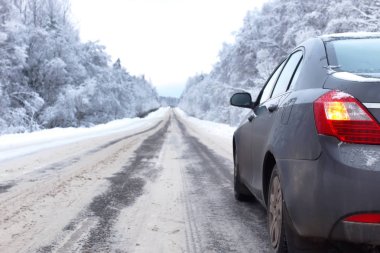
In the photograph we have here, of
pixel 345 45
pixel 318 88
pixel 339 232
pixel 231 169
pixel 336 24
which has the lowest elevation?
pixel 231 169

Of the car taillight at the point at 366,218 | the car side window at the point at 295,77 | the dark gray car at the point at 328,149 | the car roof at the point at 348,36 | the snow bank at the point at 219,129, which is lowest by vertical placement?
the snow bank at the point at 219,129

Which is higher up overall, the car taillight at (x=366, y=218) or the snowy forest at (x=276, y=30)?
the snowy forest at (x=276, y=30)

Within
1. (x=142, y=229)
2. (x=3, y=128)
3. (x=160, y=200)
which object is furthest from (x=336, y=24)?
(x=3, y=128)

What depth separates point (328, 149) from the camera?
2.49 m

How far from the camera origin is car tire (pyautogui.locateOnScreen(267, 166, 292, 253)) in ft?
9.96

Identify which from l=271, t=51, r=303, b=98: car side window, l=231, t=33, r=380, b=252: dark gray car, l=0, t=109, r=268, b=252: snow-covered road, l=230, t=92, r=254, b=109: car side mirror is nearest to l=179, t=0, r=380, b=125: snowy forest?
l=0, t=109, r=268, b=252: snow-covered road

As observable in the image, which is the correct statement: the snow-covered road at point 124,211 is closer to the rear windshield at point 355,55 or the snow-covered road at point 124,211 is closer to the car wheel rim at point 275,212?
the car wheel rim at point 275,212

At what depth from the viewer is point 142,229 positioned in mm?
4324

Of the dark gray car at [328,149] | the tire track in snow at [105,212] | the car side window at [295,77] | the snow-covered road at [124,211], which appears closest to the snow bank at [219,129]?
the snow-covered road at [124,211]

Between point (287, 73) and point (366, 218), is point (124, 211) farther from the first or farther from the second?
point (366, 218)

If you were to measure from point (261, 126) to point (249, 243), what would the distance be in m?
1.05

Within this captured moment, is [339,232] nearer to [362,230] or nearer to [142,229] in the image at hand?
[362,230]

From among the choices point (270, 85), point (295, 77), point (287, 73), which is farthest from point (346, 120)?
point (270, 85)

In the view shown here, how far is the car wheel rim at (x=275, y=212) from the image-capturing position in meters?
3.18
